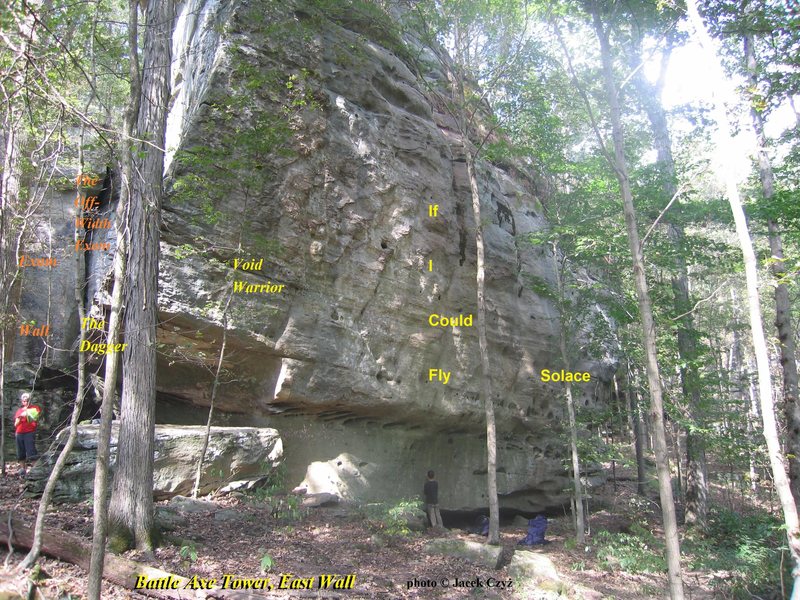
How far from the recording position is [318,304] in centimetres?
1120

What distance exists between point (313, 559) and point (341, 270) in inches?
242

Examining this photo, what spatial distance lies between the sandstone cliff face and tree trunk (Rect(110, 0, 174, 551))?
184cm

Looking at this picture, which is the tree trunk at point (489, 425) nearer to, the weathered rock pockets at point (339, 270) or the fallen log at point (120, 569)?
the weathered rock pockets at point (339, 270)

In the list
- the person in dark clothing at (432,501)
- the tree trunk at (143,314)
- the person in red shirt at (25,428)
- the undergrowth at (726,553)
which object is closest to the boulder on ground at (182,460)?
the person in red shirt at (25,428)

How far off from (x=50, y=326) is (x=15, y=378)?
1.27 metres

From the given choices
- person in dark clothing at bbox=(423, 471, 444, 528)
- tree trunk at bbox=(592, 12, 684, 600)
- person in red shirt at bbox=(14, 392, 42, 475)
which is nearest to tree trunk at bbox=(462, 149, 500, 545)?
person in dark clothing at bbox=(423, 471, 444, 528)

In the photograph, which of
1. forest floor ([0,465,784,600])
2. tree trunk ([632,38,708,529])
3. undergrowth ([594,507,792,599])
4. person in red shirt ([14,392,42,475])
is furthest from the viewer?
tree trunk ([632,38,708,529])

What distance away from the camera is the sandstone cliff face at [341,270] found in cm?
1007

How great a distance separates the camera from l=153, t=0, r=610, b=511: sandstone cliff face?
1007 cm

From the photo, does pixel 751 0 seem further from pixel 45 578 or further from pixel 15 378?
pixel 15 378

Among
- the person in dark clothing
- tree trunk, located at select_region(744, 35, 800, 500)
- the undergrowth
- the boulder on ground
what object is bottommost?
the undergrowth

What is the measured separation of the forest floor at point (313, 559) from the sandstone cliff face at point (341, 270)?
214 centimetres

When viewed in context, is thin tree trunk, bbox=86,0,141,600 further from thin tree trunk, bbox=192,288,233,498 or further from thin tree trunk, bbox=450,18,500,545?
thin tree trunk, bbox=450,18,500,545

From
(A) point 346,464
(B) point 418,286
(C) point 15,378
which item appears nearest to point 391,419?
(A) point 346,464
